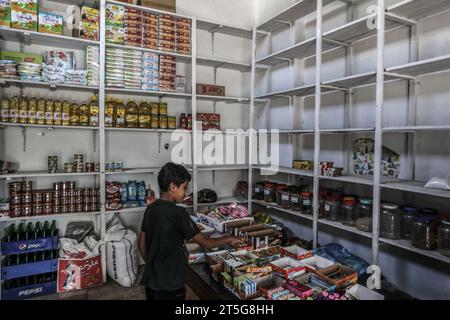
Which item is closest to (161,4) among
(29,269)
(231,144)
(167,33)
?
(167,33)

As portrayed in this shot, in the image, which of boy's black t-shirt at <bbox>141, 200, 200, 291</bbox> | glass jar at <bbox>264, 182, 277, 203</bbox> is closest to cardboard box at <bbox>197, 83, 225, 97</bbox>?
glass jar at <bbox>264, 182, 277, 203</bbox>

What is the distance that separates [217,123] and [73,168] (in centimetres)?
167

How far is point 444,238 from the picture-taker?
1.81m

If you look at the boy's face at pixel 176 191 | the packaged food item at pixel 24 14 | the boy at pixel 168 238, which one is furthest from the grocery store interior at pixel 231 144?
the boy's face at pixel 176 191

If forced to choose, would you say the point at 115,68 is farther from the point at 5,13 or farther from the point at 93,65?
the point at 5,13

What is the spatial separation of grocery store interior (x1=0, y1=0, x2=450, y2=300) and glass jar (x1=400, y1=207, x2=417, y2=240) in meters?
0.01

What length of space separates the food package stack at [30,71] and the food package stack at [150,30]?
1.01 meters

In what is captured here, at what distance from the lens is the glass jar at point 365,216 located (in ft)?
7.34

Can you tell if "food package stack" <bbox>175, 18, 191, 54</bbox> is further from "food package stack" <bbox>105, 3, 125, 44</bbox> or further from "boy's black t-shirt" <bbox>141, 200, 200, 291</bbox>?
"boy's black t-shirt" <bbox>141, 200, 200, 291</bbox>

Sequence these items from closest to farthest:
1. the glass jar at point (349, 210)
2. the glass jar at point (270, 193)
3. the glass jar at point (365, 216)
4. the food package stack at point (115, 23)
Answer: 1. the glass jar at point (365, 216)
2. the glass jar at point (349, 210)
3. the food package stack at point (115, 23)
4. the glass jar at point (270, 193)

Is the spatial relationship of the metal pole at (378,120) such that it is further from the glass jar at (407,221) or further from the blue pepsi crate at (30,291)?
the blue pepsi crate at (30,291)

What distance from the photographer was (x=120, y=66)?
9.74 feet

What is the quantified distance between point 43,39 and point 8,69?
0.45 metres
